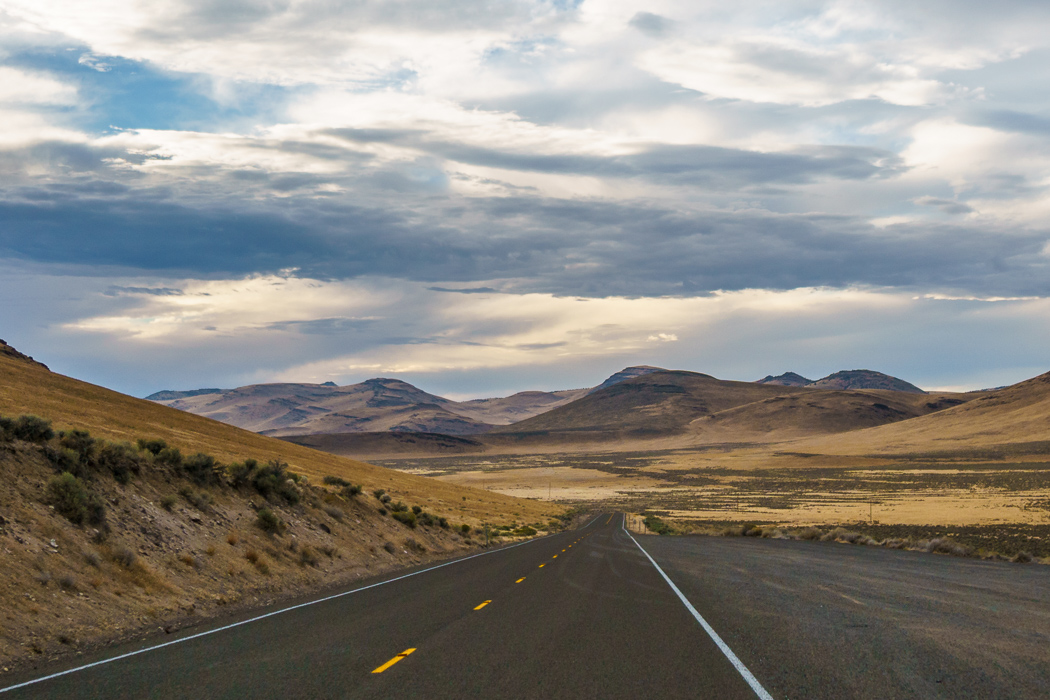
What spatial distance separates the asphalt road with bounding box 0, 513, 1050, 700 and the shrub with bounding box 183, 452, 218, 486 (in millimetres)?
7739

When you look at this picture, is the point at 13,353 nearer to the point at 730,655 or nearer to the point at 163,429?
the point at 163,429

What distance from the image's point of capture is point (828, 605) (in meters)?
14.6

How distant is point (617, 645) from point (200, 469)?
54.9 ft

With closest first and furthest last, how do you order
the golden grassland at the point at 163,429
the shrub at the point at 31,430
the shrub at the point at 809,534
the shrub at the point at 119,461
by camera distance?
the shrub at the point at 31,430, the shrub at the point at 119,461, the golden grassland at the point at 163,429, the shrub at the point at 809,534

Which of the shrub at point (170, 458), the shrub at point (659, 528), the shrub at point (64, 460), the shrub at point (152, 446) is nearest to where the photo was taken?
the shrub at point (64, 460)

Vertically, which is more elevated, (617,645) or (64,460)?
(64,460)

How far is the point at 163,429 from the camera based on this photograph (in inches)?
1901

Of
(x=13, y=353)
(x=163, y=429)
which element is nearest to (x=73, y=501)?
(x=163, y=429)

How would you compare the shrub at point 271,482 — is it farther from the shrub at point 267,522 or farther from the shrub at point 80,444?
the shrub at point 80,444

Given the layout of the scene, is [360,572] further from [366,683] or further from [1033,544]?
[1033,544]

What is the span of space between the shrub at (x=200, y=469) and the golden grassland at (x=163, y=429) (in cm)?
1096

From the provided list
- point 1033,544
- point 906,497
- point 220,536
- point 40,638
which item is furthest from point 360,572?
point 906,497

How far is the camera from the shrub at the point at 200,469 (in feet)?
75.3

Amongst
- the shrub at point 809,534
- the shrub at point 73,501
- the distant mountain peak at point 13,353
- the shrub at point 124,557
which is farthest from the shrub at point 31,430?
the distant mountain peak at point 13,353
